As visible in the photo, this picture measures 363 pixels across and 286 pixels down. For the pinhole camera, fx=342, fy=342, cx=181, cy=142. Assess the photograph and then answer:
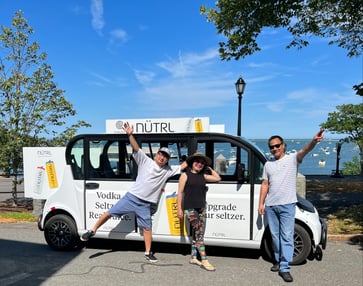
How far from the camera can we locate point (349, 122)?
69.1 ft

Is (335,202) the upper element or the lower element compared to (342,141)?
lower

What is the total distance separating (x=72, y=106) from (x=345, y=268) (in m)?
8.34

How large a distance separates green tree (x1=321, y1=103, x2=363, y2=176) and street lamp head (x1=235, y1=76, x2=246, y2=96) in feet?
37.4

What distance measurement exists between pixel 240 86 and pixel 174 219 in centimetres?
739

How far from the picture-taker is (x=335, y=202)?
400 inches

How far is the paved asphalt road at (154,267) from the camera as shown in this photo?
4.43 meters

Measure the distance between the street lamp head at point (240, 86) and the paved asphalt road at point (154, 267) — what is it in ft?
21.4

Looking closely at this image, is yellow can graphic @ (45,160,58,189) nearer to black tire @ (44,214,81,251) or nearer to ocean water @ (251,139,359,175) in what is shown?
black tire @ (44,214,81,251)

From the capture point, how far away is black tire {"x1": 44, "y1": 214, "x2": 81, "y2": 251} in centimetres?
566

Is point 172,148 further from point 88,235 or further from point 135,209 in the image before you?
point 88,235

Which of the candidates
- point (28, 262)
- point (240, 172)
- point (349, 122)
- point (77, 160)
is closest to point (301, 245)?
point (240, 172)

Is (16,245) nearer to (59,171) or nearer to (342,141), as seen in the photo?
(59,171)

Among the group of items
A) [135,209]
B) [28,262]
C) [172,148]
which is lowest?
[28,262]

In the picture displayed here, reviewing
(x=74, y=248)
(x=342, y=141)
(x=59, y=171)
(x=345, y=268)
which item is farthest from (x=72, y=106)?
(x=342, y=141)
